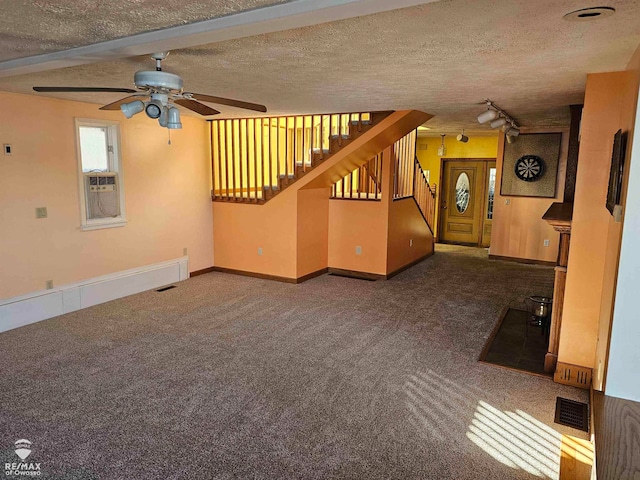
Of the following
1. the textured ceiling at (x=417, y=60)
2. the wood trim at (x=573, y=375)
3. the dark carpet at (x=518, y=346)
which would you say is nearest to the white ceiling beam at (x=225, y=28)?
the textured ceiling at (x=417, y=60)

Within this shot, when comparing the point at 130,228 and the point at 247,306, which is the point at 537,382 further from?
the point at 130,228

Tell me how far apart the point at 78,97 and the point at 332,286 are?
3709mm

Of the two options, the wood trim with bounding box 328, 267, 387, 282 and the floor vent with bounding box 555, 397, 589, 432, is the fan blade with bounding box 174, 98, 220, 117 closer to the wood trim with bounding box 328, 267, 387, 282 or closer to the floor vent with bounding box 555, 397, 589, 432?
the floor vent with bounding box 555, 397, 589, 432

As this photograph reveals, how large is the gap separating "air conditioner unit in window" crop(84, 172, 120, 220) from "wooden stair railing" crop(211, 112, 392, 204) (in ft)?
5.54

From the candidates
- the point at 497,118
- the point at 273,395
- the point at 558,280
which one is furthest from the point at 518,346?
the point at 497,118

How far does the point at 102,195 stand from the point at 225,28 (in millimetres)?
3906

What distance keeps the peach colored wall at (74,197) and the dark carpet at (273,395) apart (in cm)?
60

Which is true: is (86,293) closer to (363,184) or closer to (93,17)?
(93,17)

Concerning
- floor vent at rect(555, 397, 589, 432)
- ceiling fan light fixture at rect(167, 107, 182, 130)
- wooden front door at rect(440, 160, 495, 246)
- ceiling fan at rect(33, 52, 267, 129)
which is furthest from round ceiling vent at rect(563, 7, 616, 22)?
wooden front door at rect(440, 160, 495, 246)

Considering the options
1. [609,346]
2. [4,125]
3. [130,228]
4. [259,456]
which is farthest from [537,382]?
[4,125]

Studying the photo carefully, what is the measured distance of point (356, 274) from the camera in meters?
6.65

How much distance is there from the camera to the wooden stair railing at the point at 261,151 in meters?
5.90

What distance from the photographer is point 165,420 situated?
2.79 metres

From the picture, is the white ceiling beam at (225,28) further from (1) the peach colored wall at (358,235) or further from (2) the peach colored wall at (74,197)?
(1) the peach colored wall at (358,235)
